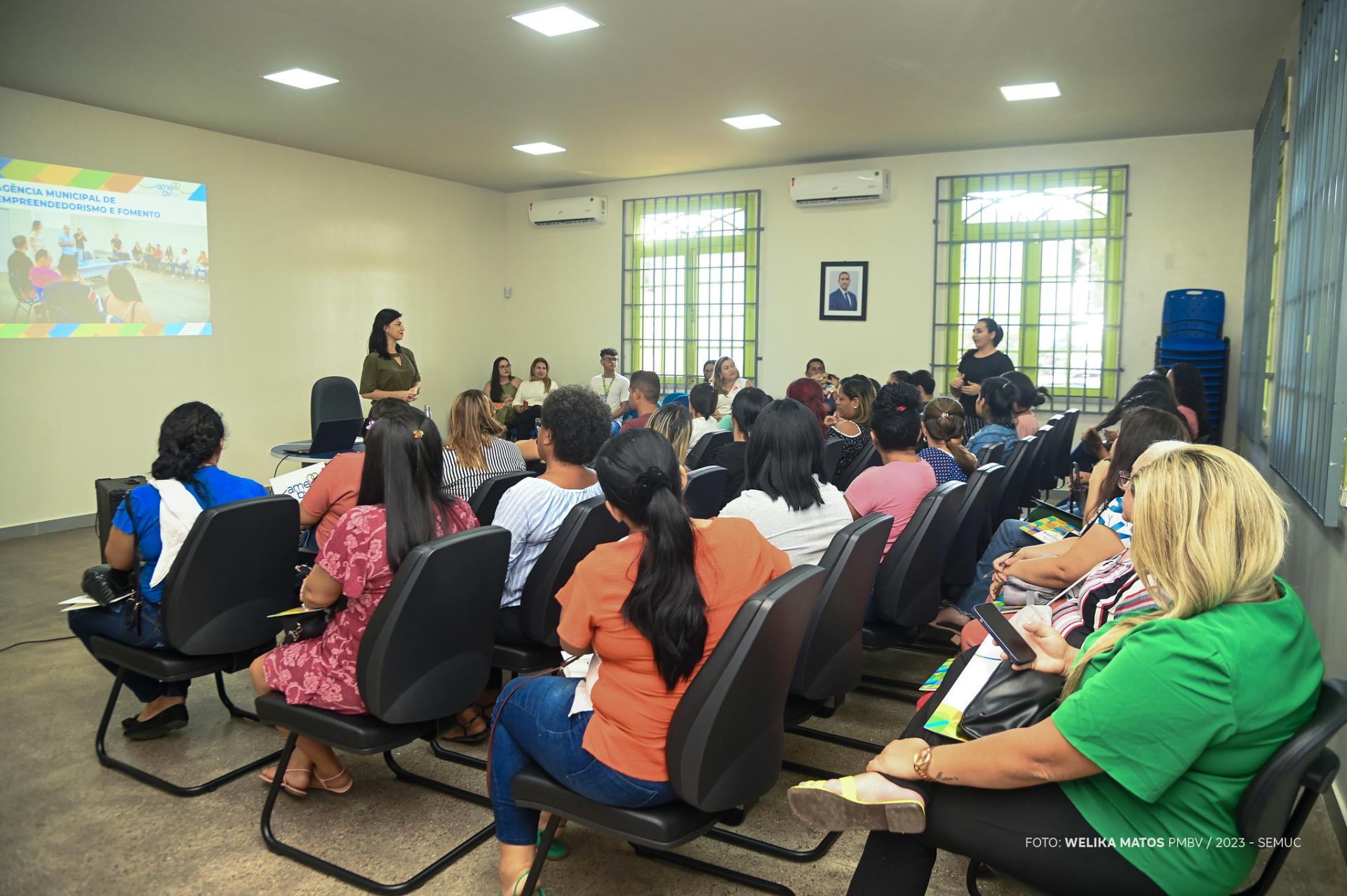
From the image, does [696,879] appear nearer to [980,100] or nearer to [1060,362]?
[980,100]

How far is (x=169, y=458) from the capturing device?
2.79 m

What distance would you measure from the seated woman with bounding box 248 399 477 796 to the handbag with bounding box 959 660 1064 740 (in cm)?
134

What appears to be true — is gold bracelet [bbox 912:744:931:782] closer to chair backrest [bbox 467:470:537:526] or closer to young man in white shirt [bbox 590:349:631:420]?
chair backrest [bbox 467:470:537:526]

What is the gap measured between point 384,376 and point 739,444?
3.15 m

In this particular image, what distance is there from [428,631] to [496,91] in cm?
493

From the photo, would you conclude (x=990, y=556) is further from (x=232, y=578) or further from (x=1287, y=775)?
(x=232, y=578)

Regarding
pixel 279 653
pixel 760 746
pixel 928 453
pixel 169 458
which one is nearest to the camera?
pixel 760 746

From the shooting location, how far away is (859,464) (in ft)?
14.5

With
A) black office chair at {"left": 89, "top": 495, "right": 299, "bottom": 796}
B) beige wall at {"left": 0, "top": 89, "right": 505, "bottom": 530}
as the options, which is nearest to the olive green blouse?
beige wall at {"left": 0, "top": 89, "right": 505, "bottom": 530}

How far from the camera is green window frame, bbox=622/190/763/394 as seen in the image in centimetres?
904

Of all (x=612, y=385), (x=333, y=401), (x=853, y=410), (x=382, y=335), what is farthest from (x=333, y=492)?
(x=612, y=385)

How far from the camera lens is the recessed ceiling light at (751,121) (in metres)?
6.79

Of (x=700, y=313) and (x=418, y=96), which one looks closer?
(x=418, y=96)

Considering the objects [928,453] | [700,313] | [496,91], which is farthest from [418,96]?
[928,453]
